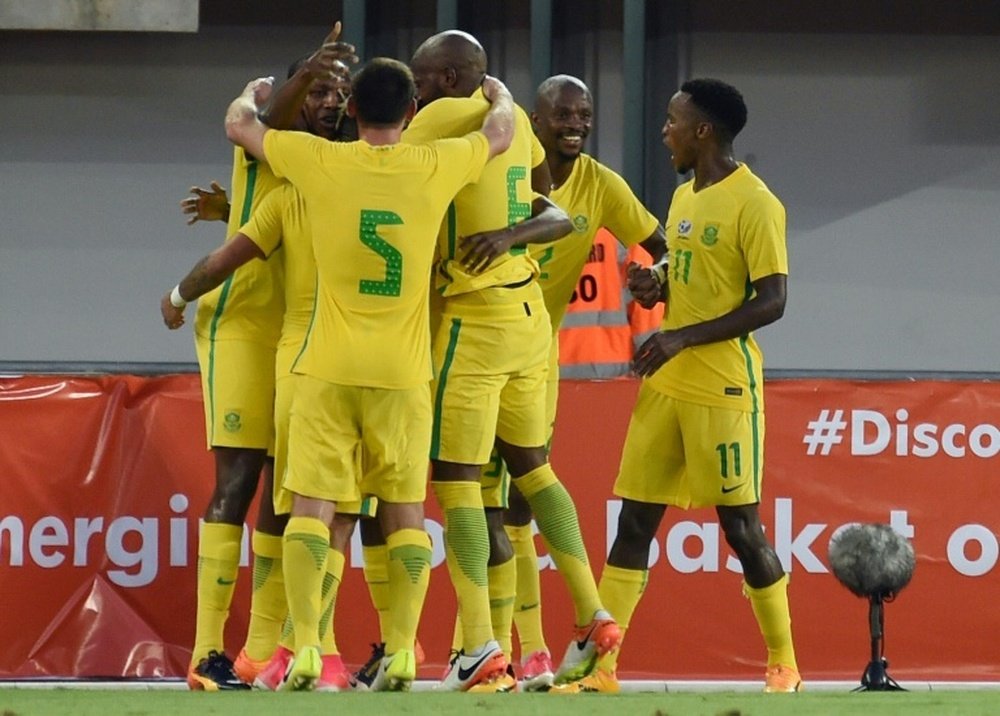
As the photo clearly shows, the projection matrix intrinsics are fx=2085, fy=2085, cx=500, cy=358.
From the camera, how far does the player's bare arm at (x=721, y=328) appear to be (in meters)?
7.72

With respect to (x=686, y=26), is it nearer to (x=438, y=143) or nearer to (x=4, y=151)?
(x=4, y=151)

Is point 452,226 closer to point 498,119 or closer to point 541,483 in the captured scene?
point 498,119

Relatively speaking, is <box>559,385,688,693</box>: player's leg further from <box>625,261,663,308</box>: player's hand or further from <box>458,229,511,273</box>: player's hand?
<box>458,229,511,273</box>: player's hand

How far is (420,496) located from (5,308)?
9202 mm

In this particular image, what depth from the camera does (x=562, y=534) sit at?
7.66m

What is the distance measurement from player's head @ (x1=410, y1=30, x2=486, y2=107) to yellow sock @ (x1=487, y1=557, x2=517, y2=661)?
1.77 metres

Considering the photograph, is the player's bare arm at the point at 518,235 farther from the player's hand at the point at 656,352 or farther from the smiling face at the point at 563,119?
the smiling face at the point at 563,119

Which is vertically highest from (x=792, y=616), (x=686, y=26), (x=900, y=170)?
(x=686, y=26)

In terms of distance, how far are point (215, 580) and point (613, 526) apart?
2.43 m

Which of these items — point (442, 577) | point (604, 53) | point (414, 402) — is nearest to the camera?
point (414, 402)

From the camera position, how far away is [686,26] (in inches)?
599

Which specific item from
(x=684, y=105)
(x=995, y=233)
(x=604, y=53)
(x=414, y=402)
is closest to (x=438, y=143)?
(x=414, y=402)

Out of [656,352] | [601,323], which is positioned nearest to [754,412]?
[656,352]

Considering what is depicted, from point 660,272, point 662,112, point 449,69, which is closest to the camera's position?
point 449,69
